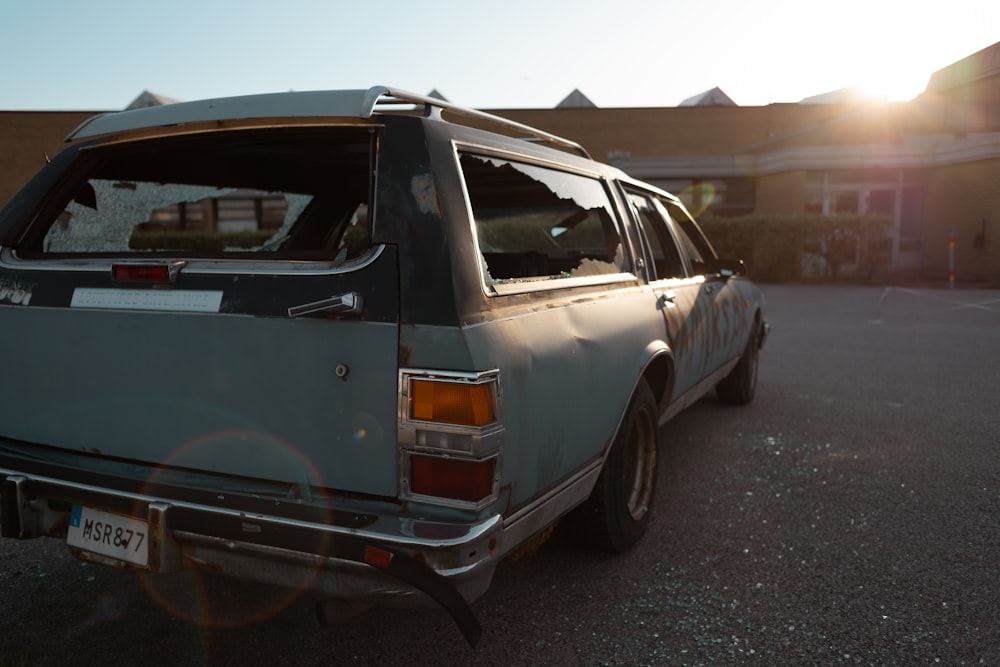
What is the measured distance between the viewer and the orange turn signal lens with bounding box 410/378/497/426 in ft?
6.56

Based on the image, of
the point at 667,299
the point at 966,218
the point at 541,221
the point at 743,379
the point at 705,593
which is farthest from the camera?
the point at 966,218

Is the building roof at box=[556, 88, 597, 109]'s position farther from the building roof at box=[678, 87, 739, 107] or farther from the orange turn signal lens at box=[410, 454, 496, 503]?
the orange turn signal lens at box=[410, 454, 496, 503]

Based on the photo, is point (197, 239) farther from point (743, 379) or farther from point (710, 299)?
point (710, 299)

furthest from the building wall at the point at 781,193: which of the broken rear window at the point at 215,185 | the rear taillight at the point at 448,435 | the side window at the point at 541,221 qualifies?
the rear taillight at the point at 448,435

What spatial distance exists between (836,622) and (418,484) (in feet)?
5.61

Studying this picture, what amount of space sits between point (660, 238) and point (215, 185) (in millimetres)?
2461

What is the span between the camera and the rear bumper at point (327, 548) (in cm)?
194

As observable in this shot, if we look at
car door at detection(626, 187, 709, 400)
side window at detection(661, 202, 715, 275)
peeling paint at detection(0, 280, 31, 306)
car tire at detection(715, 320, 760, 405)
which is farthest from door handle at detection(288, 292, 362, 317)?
car tire at detection(715, 320, 760, 405)

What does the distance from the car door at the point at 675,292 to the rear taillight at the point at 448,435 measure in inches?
68.9

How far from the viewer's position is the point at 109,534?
2.22 m

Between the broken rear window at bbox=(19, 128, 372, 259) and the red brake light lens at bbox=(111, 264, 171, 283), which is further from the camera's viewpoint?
the broken rear window at bbox=(19, 128, 372, 259)

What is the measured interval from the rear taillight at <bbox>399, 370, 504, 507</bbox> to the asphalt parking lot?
1.74 ft

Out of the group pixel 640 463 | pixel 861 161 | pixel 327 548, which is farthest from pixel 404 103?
pixel 861 161

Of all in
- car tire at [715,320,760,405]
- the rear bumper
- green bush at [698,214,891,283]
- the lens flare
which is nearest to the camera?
the rear bumper
